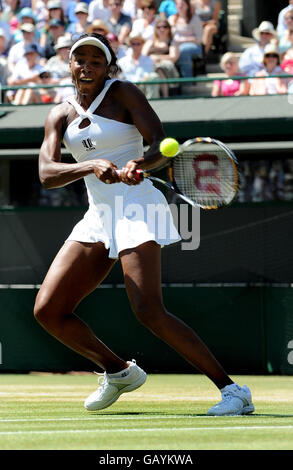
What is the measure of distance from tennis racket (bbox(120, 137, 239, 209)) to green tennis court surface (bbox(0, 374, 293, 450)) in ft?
4.25

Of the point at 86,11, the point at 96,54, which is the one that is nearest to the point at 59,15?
the point at 86,11

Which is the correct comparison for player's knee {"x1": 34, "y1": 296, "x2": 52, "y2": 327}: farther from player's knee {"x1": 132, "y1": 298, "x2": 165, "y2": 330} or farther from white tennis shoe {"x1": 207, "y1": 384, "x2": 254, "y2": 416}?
white tennis shoe {"x1": 207, "y1": 384, "x2": 254, "y2": 416}

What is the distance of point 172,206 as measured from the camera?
11.5 metres

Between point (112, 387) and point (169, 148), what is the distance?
Result: 160cm

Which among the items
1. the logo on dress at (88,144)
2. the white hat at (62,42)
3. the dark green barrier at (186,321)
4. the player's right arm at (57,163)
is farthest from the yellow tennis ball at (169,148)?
the white hat at (62,42)

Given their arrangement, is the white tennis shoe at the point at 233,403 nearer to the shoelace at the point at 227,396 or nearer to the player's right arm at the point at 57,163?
the shoelace at the point at 227,396

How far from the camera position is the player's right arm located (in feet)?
20.3

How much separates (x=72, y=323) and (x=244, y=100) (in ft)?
18.0

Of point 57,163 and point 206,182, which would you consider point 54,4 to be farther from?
point 57,163

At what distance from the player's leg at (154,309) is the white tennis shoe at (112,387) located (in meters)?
0.55

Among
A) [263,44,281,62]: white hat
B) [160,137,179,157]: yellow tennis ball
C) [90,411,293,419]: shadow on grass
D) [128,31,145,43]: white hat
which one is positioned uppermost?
[160,137,179,157]: yellow tennis ball

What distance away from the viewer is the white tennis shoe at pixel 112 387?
21.9 ft

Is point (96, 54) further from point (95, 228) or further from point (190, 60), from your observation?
point (190, 60)

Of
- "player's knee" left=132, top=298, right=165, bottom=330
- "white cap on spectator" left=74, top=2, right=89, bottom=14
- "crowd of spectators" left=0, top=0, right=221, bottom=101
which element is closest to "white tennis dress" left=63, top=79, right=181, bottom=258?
"player's knee" left=132, top=298, right=165, bottom=330
